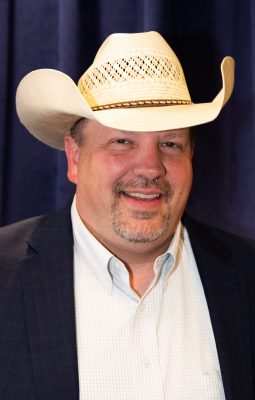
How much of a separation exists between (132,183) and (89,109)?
0.22m

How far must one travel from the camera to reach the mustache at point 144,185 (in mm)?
1454

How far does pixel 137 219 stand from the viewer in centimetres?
147

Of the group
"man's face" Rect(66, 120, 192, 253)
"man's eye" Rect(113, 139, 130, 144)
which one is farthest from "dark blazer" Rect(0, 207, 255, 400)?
"man's eye" Rect(113, 139, 130, 144)

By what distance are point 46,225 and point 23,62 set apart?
52 cm

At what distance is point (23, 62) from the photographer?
1.80 meters

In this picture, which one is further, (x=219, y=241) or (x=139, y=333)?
(x=219, y=241)

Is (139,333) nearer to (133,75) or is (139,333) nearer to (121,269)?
(121,269)

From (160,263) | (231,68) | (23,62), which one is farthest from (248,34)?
(160,263)

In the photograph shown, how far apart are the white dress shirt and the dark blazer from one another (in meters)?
0.04

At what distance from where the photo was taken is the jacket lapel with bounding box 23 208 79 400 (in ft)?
4.28

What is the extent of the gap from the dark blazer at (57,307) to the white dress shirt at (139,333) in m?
0.04

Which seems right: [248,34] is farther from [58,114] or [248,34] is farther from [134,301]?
[134,301]

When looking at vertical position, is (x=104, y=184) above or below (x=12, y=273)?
above

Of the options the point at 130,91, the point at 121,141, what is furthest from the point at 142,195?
the point at 130,91
